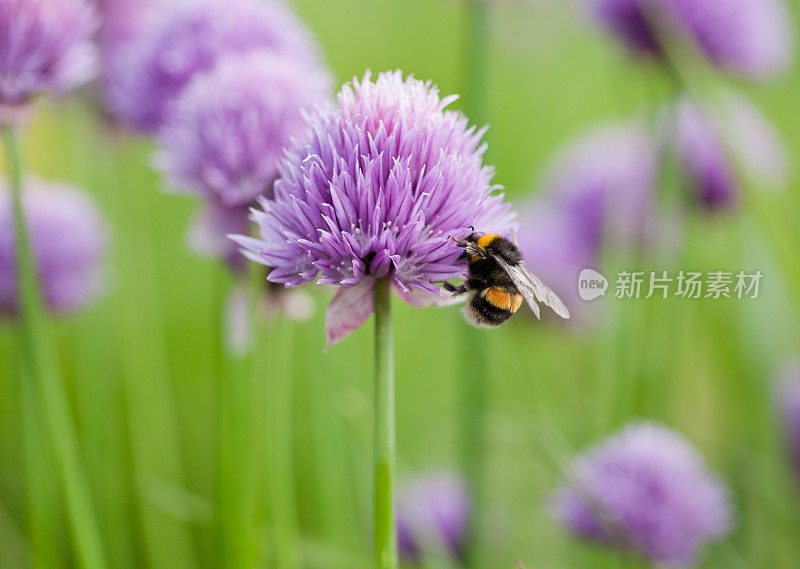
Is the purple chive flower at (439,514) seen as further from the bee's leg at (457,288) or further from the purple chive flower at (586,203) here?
the bee's leg at (457,288)

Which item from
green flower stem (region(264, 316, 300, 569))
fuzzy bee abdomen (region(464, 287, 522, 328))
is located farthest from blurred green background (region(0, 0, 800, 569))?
fuzzy bee abdomen (region(464, 287, 522, 328))

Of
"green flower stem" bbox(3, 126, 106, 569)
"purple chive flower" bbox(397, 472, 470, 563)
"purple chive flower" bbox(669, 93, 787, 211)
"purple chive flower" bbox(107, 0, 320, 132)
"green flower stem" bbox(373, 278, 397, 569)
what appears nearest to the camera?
"green flower stem" bbox(373, 278, 397, 569)

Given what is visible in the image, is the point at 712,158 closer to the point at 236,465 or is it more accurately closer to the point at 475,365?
the point at 475,365

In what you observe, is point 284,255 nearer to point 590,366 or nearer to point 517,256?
point 517,256

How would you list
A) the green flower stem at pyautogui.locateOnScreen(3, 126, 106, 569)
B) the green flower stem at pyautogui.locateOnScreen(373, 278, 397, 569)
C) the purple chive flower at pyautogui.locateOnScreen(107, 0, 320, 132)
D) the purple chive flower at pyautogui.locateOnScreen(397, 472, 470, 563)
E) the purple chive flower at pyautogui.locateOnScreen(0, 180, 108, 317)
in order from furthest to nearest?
the purple chive flower at pyautogui.locateOnScreen(397, 472, 470, 563)
the purple chive flower at pyautogui.locateOnScreen(0, 180, 108, 317)
the purple chive flower at pyautogui.locateOnScreen(107, 0, 320, 132)
the green flower stem at pyautogui.locateOnScreen(3, 126, 106, 569)
the green flower stem at pyautogui.locateOnScreen(373, 278, 397, 569)

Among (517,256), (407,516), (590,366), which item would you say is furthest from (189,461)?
(517,256)

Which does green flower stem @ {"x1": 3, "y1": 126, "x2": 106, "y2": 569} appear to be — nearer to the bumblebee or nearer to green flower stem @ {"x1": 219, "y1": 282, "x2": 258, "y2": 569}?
green flower stem @ {"x1": 219, "y1": 282, "x2": 258, "y2": 569}

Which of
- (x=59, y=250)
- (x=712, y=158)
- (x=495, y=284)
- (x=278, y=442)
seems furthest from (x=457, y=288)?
(x=712, y=158)
